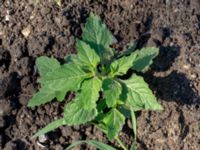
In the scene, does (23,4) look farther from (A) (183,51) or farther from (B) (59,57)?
(A) (183,51)

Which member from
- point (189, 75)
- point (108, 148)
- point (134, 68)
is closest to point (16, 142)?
point (108, 148)

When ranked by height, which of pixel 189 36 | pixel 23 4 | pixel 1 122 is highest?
pixel 23 4

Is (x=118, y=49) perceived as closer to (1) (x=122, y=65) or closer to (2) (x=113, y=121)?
(1) (x=122, y=65)

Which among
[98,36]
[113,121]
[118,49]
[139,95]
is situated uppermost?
[98,36]

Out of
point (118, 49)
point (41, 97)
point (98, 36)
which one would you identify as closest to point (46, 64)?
point (41, 97)

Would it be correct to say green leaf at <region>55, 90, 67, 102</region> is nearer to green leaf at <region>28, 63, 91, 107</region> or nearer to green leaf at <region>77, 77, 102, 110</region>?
green leaf at <region>28, 63, 91, 107</region>

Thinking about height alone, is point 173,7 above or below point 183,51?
above

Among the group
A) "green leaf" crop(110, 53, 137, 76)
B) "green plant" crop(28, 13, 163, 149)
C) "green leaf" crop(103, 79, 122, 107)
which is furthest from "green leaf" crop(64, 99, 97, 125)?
"green leaf" crop(110, 53, 137, 76)
